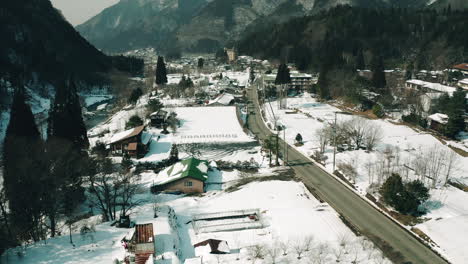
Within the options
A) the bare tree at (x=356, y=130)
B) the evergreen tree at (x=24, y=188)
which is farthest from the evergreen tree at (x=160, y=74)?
the evergreen tree at (x=24, y=188)

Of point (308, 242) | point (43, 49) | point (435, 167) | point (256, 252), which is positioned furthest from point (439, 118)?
point (43, 49)

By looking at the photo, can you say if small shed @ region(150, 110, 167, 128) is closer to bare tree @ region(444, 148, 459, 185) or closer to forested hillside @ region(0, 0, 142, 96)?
bare tree @ region(444, 148, 459, 185)

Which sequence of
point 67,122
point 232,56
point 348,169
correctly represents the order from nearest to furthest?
point 348,169 < point 67,122 < point 232,56

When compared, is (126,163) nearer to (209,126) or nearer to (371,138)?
(209,126)

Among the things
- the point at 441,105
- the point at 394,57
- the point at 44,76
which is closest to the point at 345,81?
the point at 441,105

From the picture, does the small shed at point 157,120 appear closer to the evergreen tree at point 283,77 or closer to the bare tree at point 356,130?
the bare tree at point 356,130

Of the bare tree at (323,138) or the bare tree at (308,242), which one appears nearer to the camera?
the bare tree at (308,242)

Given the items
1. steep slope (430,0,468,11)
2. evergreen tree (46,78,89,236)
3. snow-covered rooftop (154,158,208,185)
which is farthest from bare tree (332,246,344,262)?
steep slope (430,0,468,11)
